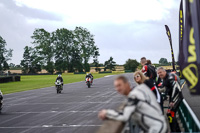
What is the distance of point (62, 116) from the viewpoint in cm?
1247

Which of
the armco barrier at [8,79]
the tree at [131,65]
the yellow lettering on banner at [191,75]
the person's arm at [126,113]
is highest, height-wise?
the tree at [131,65]

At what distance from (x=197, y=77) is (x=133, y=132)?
143 centimetres

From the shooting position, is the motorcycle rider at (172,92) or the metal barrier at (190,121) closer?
the metal barrier at (190,121)

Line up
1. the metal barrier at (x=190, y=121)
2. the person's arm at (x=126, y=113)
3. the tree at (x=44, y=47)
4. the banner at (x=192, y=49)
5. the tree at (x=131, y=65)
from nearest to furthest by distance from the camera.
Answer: the person's arm at (x=126, y=113) → the banner at (x=192, y=49) → the metal barrier at (x=190, y=121) → the tree at (x=44, y=47) → the tree at (x=131, y=65)

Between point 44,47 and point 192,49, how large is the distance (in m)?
109

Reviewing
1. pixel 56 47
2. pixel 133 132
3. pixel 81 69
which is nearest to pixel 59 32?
pixel 56 47

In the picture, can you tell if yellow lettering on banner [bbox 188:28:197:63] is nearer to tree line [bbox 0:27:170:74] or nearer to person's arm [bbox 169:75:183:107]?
person's arm [bbox 169:75:183:107]

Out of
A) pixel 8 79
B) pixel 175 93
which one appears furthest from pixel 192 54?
pixel 8 79

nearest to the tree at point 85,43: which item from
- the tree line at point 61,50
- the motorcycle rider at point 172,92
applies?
the tree line at point 61,50

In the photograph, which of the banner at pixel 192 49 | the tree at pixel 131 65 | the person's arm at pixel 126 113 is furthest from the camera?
the tree at pixel 131 65

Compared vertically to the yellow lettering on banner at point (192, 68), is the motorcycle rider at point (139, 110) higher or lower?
lower

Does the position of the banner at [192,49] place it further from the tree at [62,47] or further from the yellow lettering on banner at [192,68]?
the tree at [62,47]

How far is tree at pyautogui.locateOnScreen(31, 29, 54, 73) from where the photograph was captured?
365ft

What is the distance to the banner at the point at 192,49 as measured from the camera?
4195 millimetres
